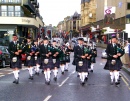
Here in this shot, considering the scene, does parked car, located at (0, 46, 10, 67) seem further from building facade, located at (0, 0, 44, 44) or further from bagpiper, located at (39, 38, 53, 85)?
building facade, located at (0, 0, 44, 44)

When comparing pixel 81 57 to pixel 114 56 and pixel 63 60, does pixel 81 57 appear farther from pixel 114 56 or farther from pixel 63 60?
pixel 63 60

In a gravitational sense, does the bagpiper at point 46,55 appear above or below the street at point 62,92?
above

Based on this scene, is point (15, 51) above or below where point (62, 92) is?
above

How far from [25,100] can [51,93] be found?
62.4 inches

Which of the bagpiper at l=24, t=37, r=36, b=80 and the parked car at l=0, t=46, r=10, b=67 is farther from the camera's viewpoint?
the parked car at l=0, t=46, r=10, b=67

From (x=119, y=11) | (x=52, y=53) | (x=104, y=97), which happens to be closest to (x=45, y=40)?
(x=52, y=53)

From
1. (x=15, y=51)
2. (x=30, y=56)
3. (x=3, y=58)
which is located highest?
(x=15, y=51)

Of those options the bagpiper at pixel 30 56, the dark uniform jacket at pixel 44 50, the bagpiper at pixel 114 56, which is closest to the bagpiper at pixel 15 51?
the dark uniform jacket at pixel 44 50

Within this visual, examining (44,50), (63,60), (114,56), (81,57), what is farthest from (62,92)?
(63,60)

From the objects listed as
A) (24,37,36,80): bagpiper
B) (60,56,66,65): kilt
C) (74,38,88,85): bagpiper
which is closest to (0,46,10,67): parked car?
(60,56,66,65): kilt

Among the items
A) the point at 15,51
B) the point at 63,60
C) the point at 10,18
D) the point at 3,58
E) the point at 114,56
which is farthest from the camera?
the point at 10,18

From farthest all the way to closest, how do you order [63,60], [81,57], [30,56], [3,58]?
[3,58]
[63,60]
[30,56]
[81,57]

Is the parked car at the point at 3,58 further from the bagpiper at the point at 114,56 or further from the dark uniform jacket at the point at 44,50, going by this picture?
the bagpiper at the point at 114,56

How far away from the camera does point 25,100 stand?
10297 millimetres
